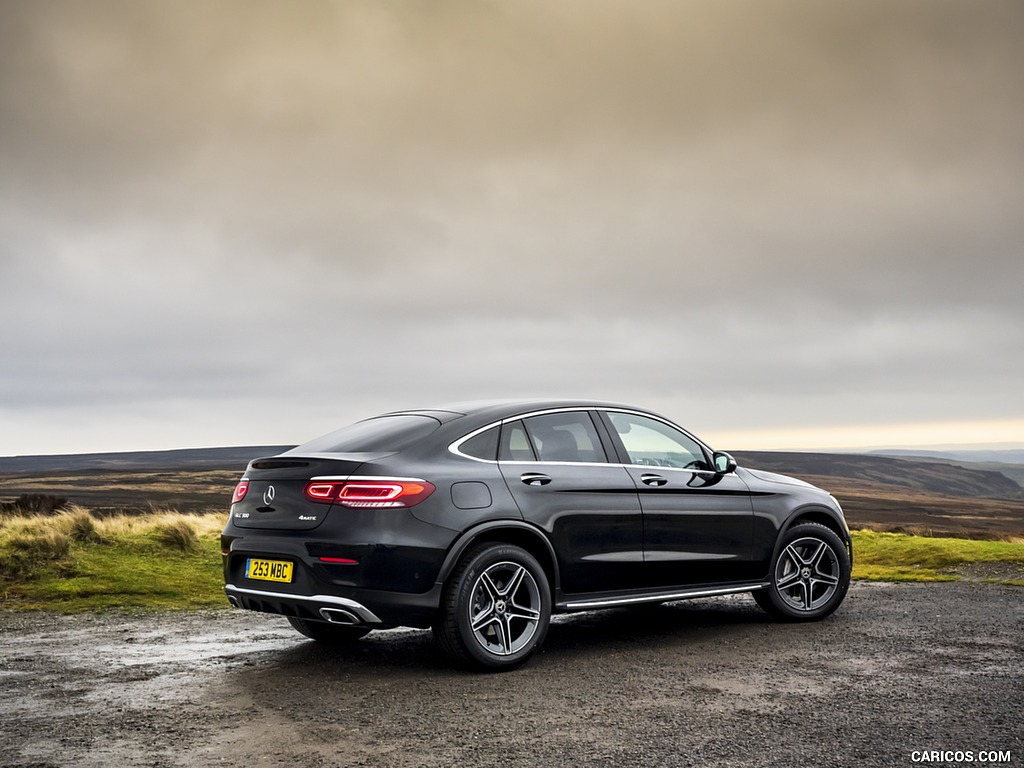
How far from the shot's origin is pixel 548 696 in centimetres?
593

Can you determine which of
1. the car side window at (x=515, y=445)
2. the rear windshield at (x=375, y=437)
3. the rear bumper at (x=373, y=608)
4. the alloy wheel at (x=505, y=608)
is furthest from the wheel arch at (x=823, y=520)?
the rear bumper at (x=373, y=608)

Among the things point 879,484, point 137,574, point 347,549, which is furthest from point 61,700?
point 879,484

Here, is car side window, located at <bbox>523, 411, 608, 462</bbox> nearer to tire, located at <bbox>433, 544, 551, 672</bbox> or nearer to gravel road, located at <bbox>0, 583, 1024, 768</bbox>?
tire, located at <bbox>433, 544, 551, 672</bbox>

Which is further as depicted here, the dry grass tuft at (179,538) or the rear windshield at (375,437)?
the dry grass tuft at (179,538)

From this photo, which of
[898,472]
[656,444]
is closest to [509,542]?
[656,444]

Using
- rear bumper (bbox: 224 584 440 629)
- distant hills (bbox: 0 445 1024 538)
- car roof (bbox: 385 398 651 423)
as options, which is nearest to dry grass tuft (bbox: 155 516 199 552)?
distant hills (bbox: 0 445 1024 538)

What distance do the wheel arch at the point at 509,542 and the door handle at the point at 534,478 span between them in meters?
0.33

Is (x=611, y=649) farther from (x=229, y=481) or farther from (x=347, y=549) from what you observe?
(x=229, y=481)

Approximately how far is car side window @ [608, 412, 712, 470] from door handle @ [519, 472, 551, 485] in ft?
3.20

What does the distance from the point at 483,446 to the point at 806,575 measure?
3.52 meters

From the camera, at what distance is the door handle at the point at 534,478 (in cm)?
707

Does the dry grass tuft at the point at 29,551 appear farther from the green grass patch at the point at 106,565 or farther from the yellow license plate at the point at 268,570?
the yellow license plate at the point at 268,570
